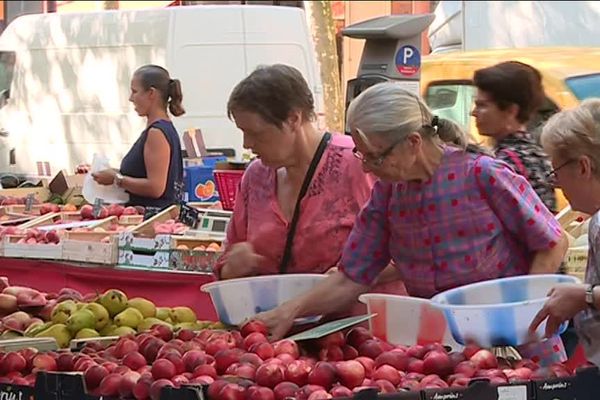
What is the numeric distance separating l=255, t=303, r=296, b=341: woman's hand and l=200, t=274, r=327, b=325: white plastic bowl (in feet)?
0.52

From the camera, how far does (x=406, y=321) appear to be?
3.67 meters

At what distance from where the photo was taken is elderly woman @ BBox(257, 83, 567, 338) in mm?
3666

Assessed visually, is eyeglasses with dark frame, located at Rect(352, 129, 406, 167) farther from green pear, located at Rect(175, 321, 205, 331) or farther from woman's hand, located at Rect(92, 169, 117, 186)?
woman's hand, located at Rect(92, 169, 117, 186)

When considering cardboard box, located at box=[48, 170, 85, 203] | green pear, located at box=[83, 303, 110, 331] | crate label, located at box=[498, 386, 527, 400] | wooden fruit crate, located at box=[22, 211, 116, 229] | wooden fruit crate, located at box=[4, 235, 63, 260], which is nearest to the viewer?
crate label, located at box=[498, 386, 527, 400]

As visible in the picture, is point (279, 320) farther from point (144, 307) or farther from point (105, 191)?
point (105, 191)

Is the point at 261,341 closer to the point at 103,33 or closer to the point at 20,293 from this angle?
the point at 20,293

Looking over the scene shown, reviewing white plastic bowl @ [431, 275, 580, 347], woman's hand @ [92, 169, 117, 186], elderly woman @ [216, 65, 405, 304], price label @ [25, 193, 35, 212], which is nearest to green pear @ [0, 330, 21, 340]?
elderly woman @ [216, 65, 405, 304]

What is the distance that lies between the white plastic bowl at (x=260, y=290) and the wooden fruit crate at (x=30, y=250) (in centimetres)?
302

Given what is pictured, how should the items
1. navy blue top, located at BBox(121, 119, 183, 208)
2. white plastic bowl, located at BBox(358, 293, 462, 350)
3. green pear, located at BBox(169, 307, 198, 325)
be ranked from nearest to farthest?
white plastic bowl, located at BBox(358, 293, 462, 350) → green pear, located at BBox(169, 307, 198, 325) → navy blue top, located at BBox(121, 119, 183, 208)

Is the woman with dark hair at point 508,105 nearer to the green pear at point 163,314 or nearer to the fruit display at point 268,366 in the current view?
the green pear at point 163,314

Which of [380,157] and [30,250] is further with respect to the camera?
[30,250]

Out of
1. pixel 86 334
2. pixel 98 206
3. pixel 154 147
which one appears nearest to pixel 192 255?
pixel 154 147

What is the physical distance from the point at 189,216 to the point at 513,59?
272 cm

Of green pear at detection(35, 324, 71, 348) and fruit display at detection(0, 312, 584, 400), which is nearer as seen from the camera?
fruit display at detection(0, 312, 584, 400)
